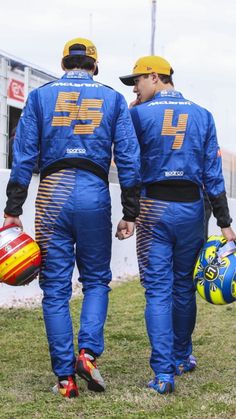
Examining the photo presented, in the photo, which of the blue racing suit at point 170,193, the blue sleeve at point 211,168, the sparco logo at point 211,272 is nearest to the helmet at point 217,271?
the sparco logo at point 211,272

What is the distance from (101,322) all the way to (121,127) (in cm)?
120

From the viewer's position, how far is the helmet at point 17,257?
14.3 feet

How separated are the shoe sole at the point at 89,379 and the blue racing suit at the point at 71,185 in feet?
0.29

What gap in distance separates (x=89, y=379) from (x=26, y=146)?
143 cm

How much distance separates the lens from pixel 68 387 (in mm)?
4324

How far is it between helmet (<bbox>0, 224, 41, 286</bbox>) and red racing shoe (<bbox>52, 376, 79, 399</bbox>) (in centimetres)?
63

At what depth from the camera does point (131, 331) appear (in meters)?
6.88

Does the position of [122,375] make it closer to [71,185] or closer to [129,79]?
[71,185]

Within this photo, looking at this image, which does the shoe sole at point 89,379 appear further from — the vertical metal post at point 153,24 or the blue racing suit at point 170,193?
the vertical metal post at point 153,24

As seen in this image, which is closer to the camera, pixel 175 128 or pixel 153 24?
pixel 175 128

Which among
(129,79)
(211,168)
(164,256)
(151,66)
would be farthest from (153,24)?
(164,256)

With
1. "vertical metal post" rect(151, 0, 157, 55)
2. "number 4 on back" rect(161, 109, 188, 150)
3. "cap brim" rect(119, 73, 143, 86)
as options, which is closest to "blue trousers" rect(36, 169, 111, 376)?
"number 4 on back" rect(161, 109, 188, 150)

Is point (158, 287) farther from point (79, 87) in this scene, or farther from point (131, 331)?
point (131, 331)

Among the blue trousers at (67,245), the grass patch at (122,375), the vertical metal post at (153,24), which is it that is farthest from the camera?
the vertical metal post at (153,24)
